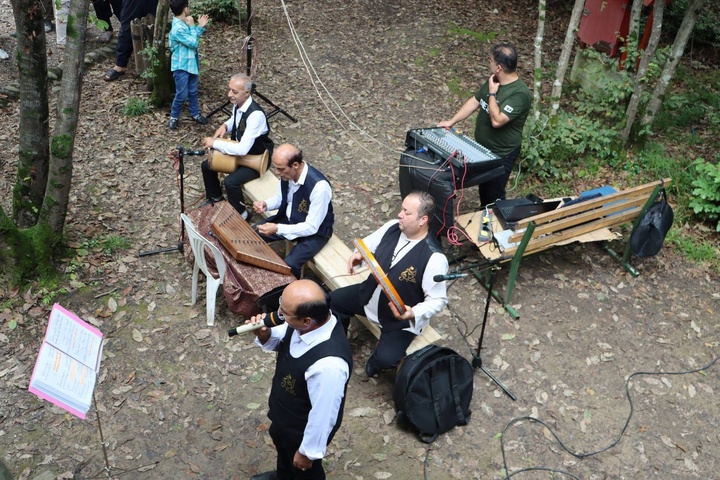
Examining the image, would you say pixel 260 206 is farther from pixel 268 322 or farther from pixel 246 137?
pixel 268 322

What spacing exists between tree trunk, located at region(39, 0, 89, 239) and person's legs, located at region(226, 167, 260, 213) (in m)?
1.53

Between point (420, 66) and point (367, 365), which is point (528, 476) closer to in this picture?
point (367, 365)

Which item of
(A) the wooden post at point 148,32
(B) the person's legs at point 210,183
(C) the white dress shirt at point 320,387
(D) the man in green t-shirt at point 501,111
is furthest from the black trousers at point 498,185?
(A) the wooden post at point 148,32

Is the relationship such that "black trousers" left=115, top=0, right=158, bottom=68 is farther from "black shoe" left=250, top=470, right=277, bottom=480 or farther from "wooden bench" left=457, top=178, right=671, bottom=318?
"black shoe" left=250, top=470, right=277, bottom=480

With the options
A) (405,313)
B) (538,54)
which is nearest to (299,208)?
(405,313)

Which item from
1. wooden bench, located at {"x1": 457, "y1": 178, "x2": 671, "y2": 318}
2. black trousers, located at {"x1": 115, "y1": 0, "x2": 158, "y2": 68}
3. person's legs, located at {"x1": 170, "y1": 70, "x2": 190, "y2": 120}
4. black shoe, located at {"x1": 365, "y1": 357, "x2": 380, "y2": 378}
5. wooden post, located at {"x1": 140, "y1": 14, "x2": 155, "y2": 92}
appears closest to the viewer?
black shoe, located at {"x1": 365, "y1": 357, "x2": 380, "y2": 378}

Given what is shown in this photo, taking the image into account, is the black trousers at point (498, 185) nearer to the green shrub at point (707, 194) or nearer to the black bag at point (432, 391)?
the green shrub at point (707, 194)

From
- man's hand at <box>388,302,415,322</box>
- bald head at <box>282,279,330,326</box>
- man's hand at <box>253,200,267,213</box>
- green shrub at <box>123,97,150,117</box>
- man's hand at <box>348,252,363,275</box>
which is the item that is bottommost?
green shrub at <box>123,97,150,117</box>

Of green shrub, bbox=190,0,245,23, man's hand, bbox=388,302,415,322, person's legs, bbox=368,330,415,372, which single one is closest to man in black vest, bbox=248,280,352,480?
man's hand, bbox=388,302,415,322

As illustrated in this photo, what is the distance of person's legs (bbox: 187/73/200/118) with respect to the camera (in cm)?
830

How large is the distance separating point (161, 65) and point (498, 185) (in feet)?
16.0

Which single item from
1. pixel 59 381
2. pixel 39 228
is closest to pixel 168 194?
pixel 39 228

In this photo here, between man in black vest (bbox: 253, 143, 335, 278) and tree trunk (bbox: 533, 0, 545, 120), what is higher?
tree trunk (bbox: 533, 0, 545, 120)

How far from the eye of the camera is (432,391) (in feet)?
15.7
